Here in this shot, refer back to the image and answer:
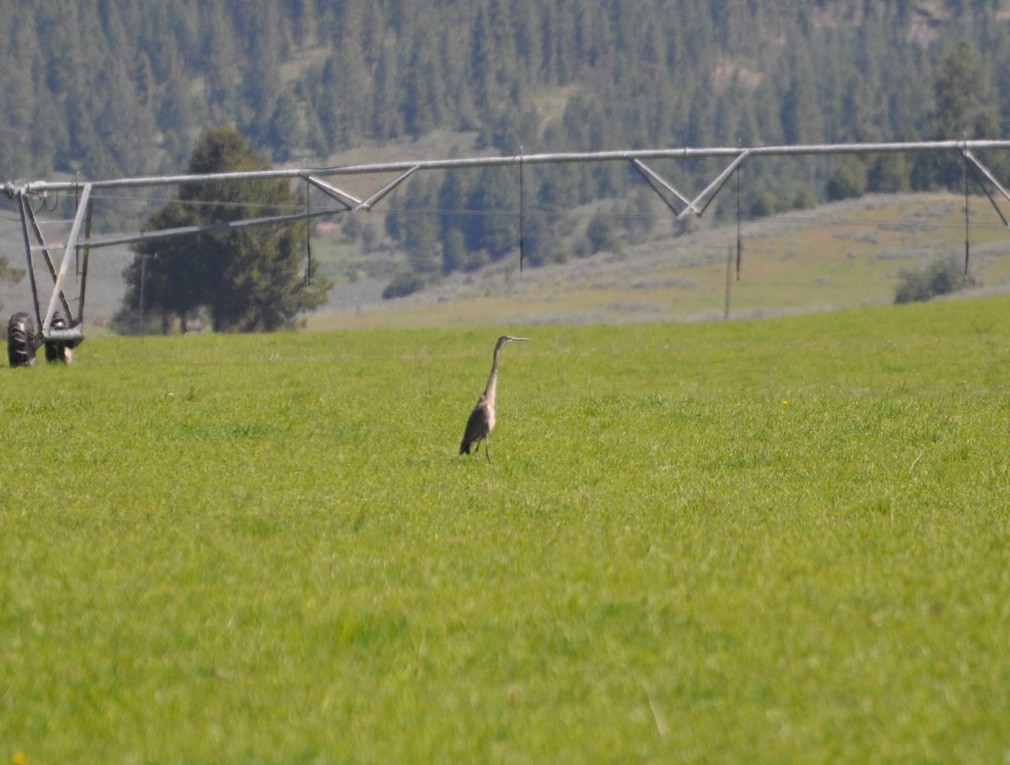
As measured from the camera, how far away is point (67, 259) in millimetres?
38688

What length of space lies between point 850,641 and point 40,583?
581 centimetres

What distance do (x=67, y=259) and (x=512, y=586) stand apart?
1176 inches

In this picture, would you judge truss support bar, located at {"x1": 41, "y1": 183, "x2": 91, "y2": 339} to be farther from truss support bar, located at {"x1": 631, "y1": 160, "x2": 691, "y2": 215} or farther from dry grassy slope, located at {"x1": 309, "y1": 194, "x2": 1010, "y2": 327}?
dry grassy slope, located at {"x1": 309, "y1": 194, "x2": 1010, "y2": 327}

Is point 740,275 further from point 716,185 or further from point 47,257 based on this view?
point 716,185

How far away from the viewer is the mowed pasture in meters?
8.05

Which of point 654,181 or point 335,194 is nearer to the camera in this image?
point 335,194

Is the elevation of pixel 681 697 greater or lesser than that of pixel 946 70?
lesser

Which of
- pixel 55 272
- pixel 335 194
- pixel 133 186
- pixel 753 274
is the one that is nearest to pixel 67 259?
pixel 55 272

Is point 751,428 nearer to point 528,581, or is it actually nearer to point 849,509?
point 849,509

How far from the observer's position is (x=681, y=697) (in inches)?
333

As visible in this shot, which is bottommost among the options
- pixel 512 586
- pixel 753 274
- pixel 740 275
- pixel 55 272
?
pixel 753 274

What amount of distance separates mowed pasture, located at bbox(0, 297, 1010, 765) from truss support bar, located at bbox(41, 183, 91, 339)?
46.5 feet

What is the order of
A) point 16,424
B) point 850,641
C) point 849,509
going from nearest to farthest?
point 850,641 < point 849,509 < point 16,424

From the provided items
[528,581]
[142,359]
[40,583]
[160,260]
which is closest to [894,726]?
[528,581]
